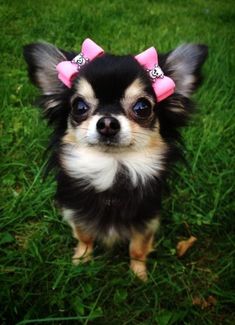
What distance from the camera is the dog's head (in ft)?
5.75

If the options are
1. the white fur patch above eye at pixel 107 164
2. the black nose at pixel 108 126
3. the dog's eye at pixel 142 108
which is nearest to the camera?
the black nose at pixel 108 126

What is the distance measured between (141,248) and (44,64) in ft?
3.35

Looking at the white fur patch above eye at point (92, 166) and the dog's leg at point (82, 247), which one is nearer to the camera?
the white fur patch above eye at point (92, 166)

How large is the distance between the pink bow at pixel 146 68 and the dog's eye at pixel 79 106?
3.2 inches

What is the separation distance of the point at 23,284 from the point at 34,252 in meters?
0.21

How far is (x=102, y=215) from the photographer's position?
2.04 metres

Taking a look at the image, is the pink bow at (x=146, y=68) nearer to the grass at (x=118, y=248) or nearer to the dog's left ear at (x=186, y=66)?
the dog's left ear at (x=186, y=66)

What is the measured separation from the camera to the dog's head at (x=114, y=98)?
175 centimetres

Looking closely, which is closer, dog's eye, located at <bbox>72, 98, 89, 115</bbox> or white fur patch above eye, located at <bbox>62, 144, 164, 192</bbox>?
dog's eye, located at <bbox>72, 98, 89, 115</bbox>

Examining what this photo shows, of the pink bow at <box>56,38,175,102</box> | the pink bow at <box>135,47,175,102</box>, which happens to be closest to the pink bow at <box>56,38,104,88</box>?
the pink bow at <box>56,38,175,102</box>

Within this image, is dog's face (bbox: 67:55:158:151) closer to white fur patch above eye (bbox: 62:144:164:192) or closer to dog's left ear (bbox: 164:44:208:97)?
white fur patch above eye (bbox: 62:144:164:192)

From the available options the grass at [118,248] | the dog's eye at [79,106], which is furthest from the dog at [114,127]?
the grass at [118,248]

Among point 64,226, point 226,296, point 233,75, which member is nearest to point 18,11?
point 233,75

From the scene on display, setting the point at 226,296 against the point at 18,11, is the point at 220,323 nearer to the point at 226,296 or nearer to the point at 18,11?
the point at 226,296
